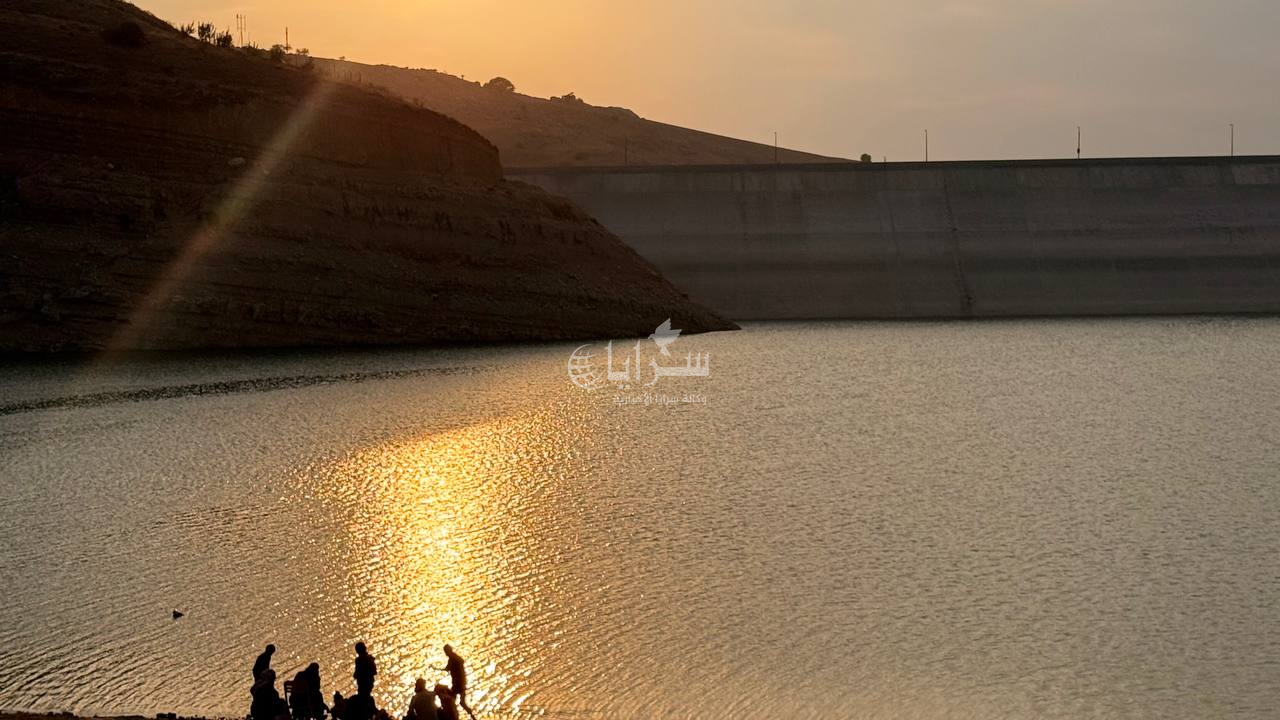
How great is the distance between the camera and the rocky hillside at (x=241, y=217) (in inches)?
1762

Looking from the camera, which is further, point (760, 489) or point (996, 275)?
point (996, 275)

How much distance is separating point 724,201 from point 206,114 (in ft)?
92.5

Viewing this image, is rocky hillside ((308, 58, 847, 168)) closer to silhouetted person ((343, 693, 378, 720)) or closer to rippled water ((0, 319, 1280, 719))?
rippled water ((0, 319, 1280, 719))

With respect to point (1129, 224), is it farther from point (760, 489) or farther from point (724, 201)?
point (760, 489)

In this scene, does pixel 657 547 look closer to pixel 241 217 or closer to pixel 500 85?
pixel 241 217

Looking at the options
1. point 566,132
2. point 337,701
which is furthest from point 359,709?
point 566,132

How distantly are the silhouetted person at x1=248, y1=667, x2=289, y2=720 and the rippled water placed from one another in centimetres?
150

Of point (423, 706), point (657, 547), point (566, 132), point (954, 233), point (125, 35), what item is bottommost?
point (657, 547)

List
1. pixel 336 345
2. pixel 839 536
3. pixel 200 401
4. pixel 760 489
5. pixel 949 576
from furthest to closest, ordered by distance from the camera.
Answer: pixel 336 345 < pixel 200 401 < pixel 760 489 < pixel 839 536 < pixel 949 576

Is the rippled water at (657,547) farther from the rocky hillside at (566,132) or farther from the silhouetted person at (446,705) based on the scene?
the rocky hillside at (566,132)

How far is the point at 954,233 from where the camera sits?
222ft

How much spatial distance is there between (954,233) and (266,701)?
59.4m

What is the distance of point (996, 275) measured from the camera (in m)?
65.5

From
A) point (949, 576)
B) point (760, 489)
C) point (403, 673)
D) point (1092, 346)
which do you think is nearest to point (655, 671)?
point (403, 673)
